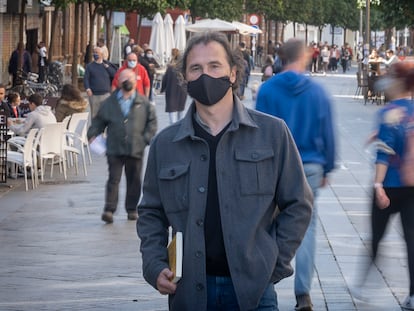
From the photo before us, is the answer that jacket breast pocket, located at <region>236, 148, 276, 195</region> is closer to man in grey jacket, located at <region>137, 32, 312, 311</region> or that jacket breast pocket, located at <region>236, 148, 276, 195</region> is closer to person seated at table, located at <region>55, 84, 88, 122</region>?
man in grey jacket, located at <region>137, 32, 312, 311</region>

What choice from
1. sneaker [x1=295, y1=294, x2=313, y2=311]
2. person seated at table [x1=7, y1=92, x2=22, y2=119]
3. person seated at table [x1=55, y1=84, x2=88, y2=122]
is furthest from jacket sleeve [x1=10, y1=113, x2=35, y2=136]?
sneaker [x1=295, y1=294, x2=313, y2=311]

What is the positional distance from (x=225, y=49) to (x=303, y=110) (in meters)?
3.15

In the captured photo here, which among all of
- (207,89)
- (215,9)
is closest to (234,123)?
(207,89)

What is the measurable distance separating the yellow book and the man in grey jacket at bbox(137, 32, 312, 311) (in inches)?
1.2

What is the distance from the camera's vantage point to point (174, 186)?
4.52m

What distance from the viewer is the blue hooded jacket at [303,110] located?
25.2ft

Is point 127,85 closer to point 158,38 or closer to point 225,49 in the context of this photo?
point 225,49

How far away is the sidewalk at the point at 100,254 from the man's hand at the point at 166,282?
3.76 m

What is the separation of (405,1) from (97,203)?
→ 22625 millimetres

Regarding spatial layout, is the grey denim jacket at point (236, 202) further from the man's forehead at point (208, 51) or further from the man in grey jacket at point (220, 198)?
the man's forehead at point (208, 51)

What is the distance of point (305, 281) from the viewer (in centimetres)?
781

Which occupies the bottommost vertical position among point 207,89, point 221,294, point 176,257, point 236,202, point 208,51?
point 221,294

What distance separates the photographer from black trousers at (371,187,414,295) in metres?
7.93

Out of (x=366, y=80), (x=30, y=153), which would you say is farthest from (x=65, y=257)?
(x=366, y=80)
